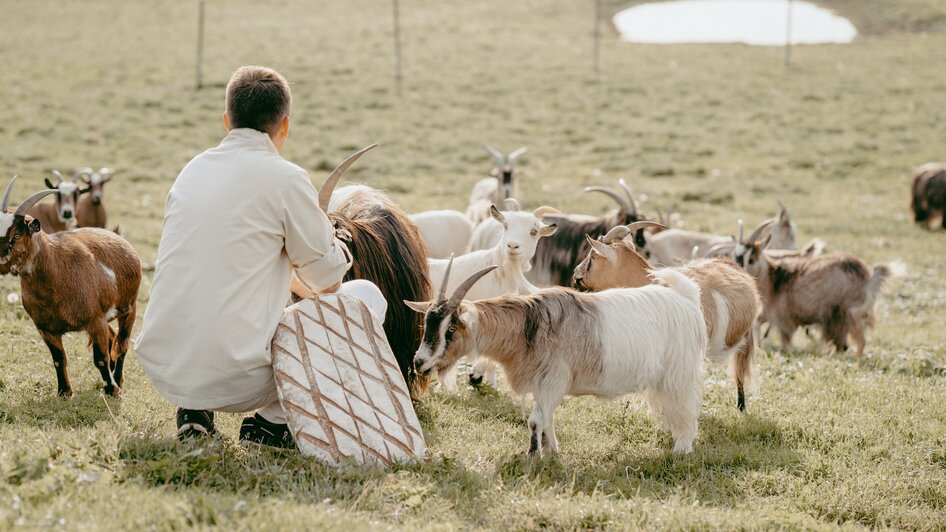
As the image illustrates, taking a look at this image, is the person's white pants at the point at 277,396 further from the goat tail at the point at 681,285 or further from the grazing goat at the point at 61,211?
the grazing goat at the point at 61,211

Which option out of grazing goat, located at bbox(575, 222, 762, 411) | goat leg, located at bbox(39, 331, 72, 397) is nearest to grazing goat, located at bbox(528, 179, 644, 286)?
grazing goat, located at bbox(575, 222, 762, 411)

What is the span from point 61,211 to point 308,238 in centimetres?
701

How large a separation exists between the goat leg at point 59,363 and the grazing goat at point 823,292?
6.22m

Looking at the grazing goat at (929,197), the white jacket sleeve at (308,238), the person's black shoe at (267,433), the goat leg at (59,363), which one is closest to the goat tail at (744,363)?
the white jacket sleeve at (308,238)

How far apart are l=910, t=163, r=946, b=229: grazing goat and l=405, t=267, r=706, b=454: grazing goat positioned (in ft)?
37.6

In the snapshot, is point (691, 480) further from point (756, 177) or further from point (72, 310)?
point (756, 177)

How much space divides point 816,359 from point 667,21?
31.9 metres

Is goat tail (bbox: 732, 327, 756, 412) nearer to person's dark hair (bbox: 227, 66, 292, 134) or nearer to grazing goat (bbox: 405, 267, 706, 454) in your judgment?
grazing goat (bbox: 405, 267, 706, 454)

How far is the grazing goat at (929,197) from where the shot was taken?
1512 centimetres

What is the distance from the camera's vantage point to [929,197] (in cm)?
1531

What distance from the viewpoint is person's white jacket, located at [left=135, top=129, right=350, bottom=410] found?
4.16 m

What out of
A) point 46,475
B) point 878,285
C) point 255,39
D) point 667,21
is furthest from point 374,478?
Result: point 667,21

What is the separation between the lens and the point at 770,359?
796cm

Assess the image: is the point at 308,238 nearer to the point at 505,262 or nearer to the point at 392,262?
the point at 392,262
